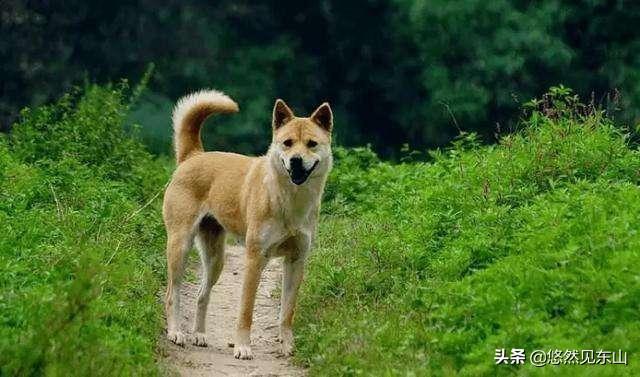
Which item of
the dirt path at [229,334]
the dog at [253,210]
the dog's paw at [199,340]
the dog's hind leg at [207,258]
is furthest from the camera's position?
the dog's hind leg at [207,258]

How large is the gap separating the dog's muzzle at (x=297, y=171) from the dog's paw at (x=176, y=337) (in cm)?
134

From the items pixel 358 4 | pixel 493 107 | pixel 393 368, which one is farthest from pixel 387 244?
pixel 358 4

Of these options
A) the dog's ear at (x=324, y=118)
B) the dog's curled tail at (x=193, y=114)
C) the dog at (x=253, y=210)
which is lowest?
the dog at (x=253, y=210)

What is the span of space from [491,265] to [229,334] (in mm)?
2128

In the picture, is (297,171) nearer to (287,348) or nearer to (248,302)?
(248,302)

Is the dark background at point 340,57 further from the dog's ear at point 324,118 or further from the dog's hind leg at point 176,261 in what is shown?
the dog's ear at point 324,118

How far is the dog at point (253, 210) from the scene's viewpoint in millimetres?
8588

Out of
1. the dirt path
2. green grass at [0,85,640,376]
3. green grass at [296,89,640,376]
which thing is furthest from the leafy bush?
green grass at [296,89,640,376]

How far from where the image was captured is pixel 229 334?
30.7ft

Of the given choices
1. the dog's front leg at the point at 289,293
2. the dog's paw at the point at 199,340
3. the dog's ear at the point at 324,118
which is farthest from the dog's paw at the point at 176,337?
the dog's ear at the point at 324,118

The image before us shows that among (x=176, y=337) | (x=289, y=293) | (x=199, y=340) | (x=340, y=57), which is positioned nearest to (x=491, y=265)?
(x=289, y=293)

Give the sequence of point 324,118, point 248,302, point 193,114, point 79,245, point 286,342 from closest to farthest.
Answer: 1. point 79,245
2. point 248,302
3. point 286,342
4. point 324,118
5. point 193,114

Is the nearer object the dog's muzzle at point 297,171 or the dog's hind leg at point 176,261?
the dog's muzzle at point 297,171

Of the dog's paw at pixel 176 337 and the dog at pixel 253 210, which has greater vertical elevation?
the dog at pixel 253 210
